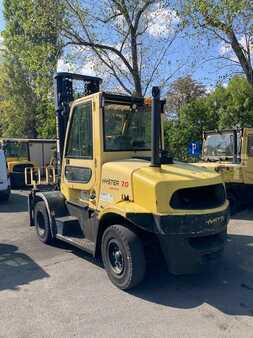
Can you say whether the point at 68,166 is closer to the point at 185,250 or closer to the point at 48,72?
the point at 185,250

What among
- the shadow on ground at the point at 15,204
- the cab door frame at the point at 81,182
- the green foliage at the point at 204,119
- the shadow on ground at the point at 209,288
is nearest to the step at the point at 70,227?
the cab door frame at the point at 81,182

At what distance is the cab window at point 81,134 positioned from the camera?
649 centimetres

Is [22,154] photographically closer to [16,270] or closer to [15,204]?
[15,204]

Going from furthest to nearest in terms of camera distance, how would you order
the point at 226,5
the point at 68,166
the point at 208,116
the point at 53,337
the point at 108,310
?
the point at 208,116, the point at 226,5, the point at 68,166, the point at 108,310, the point at 53,337

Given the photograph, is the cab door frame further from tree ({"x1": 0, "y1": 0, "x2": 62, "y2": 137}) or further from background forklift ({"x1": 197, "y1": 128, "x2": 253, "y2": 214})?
tree ({"x1": 0, "y1": 0, "x2": 62, "y2": 137})

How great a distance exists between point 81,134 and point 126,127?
763 mm

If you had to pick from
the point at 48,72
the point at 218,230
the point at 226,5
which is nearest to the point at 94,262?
the point at 218,230

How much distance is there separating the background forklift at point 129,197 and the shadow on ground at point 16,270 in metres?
0.71

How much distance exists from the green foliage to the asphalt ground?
14687 mm

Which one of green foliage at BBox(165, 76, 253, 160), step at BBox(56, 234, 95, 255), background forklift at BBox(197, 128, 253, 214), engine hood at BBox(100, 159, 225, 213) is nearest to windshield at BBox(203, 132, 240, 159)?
background forklift at BBox(197, 128, 253, 214)

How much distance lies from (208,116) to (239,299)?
18.1 meters

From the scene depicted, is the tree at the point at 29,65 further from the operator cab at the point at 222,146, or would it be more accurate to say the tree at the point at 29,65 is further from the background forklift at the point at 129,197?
the background forklift at the point at 129,197

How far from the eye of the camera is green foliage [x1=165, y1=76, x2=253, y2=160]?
21.7m

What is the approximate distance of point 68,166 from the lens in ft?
23.8
